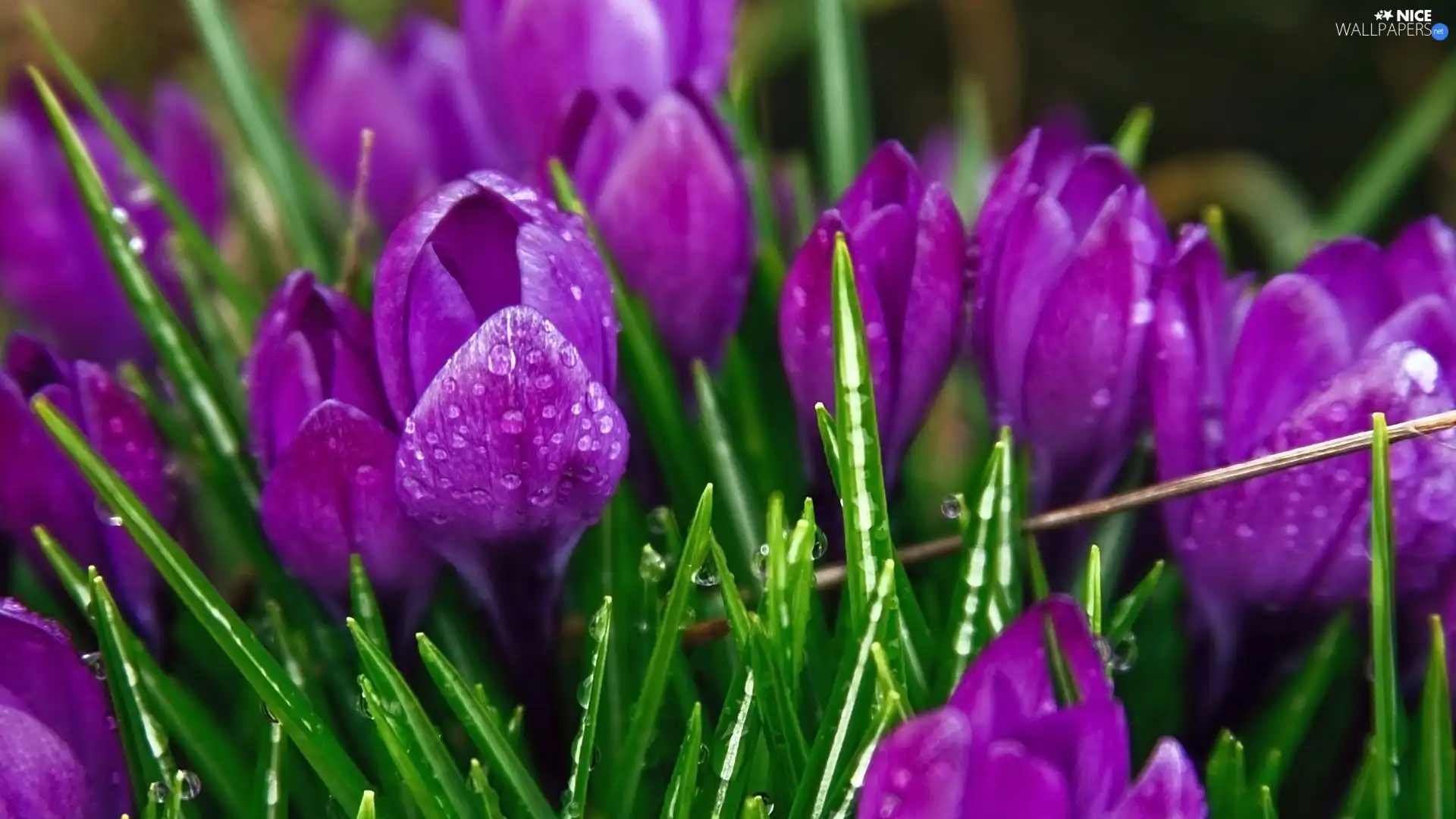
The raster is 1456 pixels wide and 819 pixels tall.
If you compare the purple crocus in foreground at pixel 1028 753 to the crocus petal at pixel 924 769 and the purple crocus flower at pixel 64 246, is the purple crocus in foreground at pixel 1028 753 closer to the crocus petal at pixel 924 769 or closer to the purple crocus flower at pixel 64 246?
the crocus petal at pixel 924 769

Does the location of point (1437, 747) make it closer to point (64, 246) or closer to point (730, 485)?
point (730, 485)

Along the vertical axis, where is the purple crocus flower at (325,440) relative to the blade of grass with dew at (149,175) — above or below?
below

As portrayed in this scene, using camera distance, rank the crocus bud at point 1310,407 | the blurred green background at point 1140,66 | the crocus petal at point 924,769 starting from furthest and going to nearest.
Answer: the blurred green background at point 1140,66, the crocus bud at point 1310,407, the crocus petal at point 924,769

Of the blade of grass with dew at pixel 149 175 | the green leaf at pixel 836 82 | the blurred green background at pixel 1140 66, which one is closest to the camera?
the blade of grass with dew at pixel 149 175

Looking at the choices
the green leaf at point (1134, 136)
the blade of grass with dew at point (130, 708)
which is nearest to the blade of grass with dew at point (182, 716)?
the blade of grass with dew at point (130, 708)

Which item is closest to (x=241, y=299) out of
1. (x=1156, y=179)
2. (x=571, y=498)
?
(x=571, y=498)

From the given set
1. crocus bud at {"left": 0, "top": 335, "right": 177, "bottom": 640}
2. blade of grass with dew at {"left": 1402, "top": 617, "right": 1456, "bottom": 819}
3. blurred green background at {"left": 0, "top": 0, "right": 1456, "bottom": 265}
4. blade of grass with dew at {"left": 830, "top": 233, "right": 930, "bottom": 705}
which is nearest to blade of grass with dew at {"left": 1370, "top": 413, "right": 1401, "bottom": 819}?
blade of grass with dew at {"left": 1402, "top": 617, "right": 1456, "bottom": 819}

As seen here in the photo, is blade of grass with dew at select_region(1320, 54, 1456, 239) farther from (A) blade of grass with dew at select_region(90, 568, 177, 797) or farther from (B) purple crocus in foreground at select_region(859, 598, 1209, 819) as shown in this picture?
(A) blade of grass with dew at select_region(90, 568, 177, 797)
